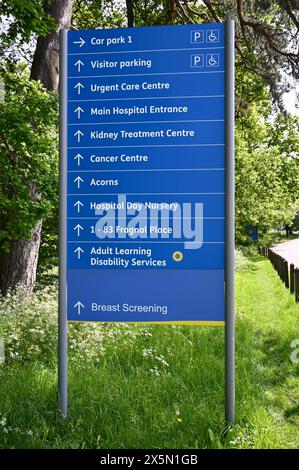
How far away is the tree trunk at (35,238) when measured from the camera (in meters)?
10.2

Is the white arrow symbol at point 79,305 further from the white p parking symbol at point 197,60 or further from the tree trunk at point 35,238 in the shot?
the tree trunk at point 35,238

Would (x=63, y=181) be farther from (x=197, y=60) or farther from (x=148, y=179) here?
(x=197, y=60)

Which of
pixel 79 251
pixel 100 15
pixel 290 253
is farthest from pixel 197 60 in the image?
pixel 290 253

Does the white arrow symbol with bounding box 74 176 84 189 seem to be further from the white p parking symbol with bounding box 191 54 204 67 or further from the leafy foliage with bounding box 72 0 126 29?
the leafy foliage with bounding box 72 0 126 29

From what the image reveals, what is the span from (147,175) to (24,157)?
11.0 feet

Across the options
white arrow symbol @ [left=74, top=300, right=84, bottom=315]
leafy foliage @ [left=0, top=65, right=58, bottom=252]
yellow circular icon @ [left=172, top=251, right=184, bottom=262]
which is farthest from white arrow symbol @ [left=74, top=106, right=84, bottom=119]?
leafy foliage @ [left=0, top=65, right=58, bottom=252]

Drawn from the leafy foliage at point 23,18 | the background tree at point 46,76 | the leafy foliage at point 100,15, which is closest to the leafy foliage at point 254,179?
the background tree at point 46,76

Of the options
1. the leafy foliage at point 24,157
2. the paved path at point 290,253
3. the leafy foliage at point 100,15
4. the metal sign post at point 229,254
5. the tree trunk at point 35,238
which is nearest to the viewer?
the metal sign post at point 229,254

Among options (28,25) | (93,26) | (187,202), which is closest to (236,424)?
(187,202)

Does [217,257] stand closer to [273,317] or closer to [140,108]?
[140,108]

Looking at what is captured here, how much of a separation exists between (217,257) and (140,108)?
1455mm

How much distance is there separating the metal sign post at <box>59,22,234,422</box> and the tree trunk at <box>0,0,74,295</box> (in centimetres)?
508

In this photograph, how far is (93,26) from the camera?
16.4 metres

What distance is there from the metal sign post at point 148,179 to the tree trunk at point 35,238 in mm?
5083
